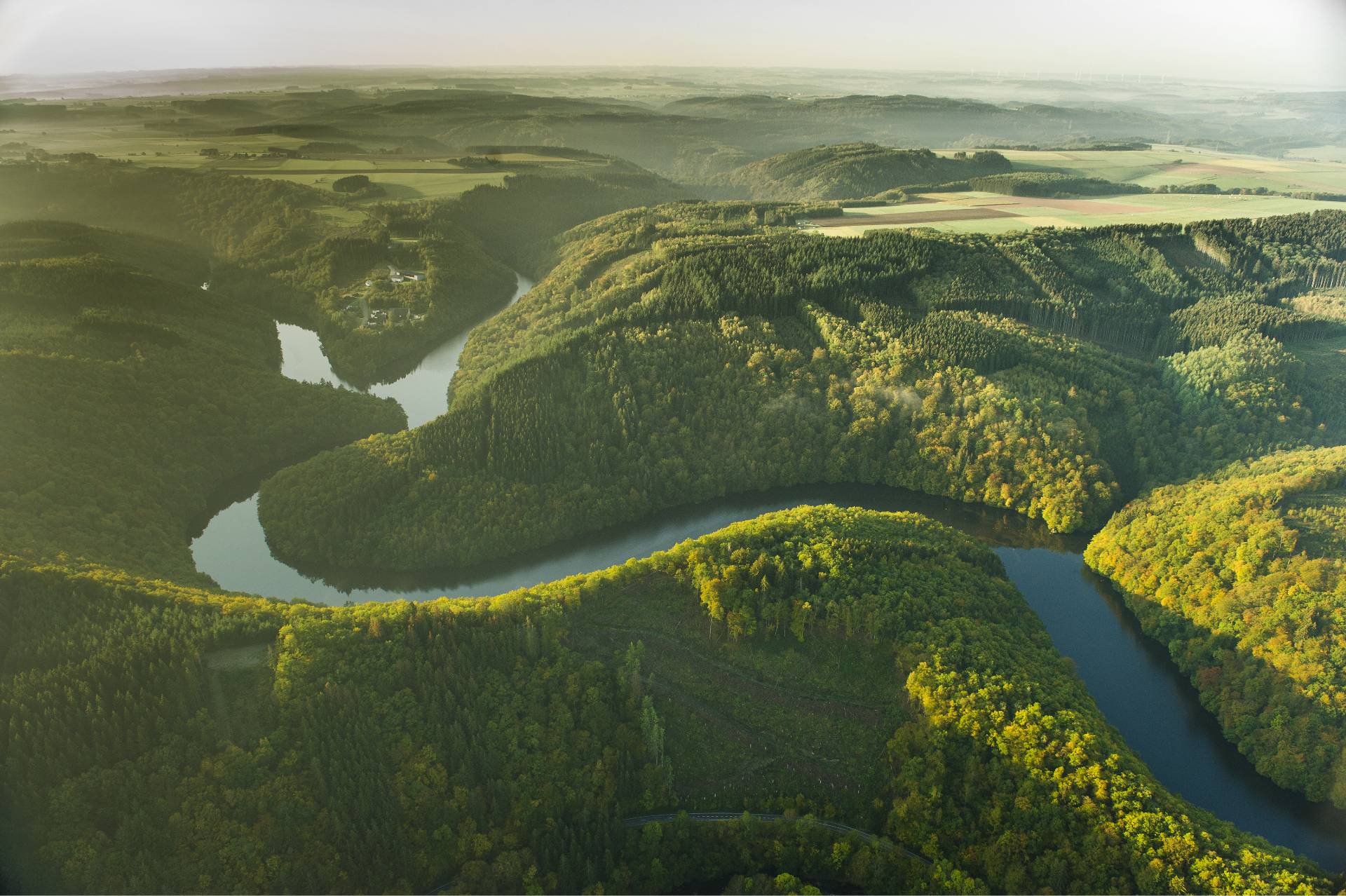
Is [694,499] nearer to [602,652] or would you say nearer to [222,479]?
[602,652]

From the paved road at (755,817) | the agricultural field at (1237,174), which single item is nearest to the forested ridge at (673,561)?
the paved road at (755,817)

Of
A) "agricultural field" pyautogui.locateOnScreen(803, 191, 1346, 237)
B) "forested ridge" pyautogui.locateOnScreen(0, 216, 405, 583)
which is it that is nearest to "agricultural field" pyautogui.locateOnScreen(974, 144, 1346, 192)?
"agricultural field" pyautogui.locateOnScreen(803, 191, 1346, 237)

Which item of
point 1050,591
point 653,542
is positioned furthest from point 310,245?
point 1050,591

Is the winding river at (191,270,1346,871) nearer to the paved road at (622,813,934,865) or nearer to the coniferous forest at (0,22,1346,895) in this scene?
the coniferous forest at (0,22,1346,895)

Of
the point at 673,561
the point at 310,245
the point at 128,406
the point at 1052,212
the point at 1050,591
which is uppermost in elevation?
the point at 1052,212

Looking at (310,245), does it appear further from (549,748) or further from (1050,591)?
(1050,591)

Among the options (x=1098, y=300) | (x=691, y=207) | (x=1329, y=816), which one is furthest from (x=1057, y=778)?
(x=691, y=207)

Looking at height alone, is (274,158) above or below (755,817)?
above
